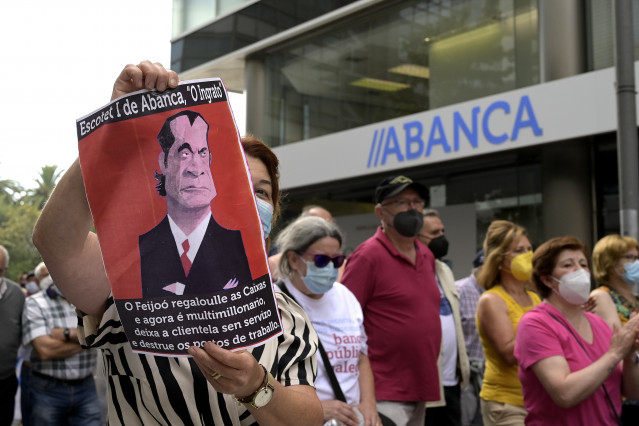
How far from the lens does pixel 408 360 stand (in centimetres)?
504

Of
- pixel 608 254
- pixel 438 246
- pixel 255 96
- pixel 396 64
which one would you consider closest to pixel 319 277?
pixel 608 254

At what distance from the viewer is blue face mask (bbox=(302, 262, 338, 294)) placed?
4.28m

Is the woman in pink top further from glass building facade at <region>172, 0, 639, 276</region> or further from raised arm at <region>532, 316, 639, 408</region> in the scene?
glass building facade at <region>172, 0, 639, 276</region>

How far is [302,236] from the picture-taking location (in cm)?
448

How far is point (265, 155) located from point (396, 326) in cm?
305

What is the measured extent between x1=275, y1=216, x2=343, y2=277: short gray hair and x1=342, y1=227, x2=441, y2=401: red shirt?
662mm

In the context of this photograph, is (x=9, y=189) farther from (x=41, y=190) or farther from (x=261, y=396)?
(x=261, y=396)

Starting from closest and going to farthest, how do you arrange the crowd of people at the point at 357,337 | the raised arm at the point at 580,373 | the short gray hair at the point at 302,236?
the crowd of people at the point at 357,337 < the raised arm at the point at 580,373 < the short gray hair at the point at 302,236

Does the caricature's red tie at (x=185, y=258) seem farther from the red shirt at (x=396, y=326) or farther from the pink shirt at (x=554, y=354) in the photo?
the red shirt at (x=396, y=326)

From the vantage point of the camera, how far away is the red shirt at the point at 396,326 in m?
5.05

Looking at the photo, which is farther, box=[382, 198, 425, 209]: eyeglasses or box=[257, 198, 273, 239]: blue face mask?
box=[382, 198, 425, 209]: eyeglasses

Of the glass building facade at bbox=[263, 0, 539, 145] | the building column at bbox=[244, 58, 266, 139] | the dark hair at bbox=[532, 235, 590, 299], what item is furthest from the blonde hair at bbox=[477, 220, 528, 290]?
the building column at bbox=[244, 58, 266, 139]

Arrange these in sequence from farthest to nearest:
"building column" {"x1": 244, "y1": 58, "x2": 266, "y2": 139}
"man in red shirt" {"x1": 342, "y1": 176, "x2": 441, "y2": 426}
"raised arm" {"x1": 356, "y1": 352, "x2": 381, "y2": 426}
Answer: "building column" {"x1": 244, "y1": 58, "x2": 266, "y2": 139}, "man in red shirt" {"x1": 342, "y1": 176, "x2": 441, "y2": 426}, "raised arm" {"x1": 356, "y1": 352, "x2": 381, "y2": 426}

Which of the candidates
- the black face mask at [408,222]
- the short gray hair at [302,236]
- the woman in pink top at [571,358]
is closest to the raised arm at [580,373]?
the woman in pink top at [571,358]
